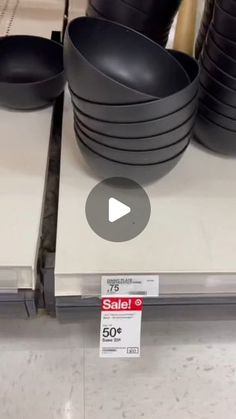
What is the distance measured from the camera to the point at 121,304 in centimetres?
58

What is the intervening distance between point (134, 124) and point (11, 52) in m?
0.44

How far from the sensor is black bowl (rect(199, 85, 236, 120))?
608mm

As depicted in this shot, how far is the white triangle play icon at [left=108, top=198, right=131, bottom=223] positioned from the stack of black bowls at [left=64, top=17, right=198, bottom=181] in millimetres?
44

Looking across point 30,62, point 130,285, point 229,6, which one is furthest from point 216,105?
point 30,62

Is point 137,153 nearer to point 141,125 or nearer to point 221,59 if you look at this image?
point 141,125

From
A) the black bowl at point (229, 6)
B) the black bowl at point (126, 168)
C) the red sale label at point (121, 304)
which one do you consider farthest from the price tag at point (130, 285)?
the black bowl at point (229, 6)

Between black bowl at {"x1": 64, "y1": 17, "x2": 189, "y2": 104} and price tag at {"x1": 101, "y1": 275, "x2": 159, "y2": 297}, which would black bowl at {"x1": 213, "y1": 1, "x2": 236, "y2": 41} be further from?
price tag at {"x1": 101, "y1": 275, "x2": 159, "y2": 297}

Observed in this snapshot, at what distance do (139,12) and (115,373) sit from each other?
576mm

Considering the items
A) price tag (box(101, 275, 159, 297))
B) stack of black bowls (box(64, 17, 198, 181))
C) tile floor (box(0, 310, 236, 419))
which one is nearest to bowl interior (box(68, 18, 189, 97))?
stack of black bowls (box(64, 17, 198, 181))

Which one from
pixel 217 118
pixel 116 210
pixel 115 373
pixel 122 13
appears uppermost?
pixel 122 13

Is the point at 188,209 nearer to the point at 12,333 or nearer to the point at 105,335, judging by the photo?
the point at 105,335

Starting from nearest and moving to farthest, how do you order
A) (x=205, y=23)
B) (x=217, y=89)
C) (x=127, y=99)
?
(x=127, y=99) < (x=217, y=89) < (x=205, y=23)

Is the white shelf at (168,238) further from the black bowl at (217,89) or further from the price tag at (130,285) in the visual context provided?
the black bowl at (217,89)
